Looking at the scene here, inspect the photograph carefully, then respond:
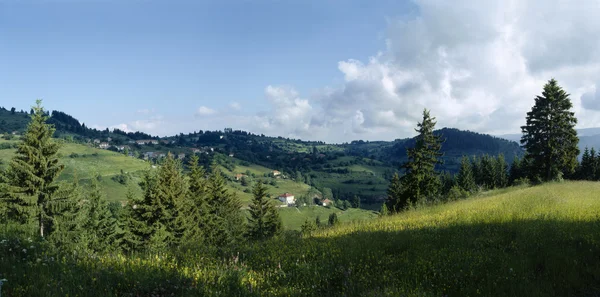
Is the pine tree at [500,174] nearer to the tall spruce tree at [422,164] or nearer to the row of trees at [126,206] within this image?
the tall spruce tree at [422,164]

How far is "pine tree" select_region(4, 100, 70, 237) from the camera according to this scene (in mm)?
27453

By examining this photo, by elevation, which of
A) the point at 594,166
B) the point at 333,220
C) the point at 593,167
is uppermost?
the point at 594,166

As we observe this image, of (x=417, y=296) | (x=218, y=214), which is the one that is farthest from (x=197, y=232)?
(x=417, y=296)

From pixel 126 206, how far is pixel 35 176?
1265 cm

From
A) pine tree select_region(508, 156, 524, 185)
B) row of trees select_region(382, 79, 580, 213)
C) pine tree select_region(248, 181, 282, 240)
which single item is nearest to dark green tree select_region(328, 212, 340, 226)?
row of trees select_region(382, 79, 580, 213)

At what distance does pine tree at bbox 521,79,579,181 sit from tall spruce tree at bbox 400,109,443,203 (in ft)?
33.3

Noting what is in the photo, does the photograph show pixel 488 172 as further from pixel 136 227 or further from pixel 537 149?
pixel 136 227

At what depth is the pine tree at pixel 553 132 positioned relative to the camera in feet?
112

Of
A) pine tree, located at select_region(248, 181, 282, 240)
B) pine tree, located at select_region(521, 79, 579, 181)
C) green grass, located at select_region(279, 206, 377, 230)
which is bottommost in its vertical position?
green grass, located at select_region(279, 206, 377, 230)

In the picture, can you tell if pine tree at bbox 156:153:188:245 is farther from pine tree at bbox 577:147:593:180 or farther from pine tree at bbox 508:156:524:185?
pine tree at bbox 577:147:593:180

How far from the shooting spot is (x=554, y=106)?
34562mm

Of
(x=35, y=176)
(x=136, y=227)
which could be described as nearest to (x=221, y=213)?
(x=136, y=227)

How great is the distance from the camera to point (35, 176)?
27.9 metres

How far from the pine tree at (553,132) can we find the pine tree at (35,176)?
163 feet
